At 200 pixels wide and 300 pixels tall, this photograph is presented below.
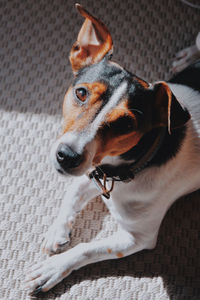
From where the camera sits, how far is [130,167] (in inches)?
62.2

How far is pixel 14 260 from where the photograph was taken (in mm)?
2066

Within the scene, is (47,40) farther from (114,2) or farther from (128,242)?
(128,242)

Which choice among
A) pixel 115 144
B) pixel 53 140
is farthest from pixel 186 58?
pixel 115 144

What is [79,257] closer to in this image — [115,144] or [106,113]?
[115,144]

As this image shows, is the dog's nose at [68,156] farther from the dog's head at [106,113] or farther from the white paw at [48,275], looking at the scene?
the white paw at [48,275]

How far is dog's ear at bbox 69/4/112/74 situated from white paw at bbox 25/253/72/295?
0.99 m

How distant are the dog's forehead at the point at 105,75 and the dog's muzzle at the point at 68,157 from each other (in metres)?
0.28

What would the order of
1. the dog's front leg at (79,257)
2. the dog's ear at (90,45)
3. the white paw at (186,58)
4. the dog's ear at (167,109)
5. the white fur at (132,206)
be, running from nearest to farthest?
1. the dog's ear at (167,109)
2. the dog's ear at (90,45)
3. the white fur at (132,206)
4. the dog's front leg at (79,257)
5. the white paw at (186,58)

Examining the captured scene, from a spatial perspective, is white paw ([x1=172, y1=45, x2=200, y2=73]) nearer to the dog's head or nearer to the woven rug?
the woven rug

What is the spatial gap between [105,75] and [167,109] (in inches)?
10.9

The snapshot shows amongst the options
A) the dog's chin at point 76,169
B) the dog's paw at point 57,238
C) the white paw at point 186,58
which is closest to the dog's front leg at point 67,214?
the dog's paw at point 57,238

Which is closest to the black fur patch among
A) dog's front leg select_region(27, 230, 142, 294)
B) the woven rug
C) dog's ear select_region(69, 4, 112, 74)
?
dog's ear select_region(69, 4, 112, 74)

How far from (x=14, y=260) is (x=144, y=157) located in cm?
102

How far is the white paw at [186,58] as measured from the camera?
239 cm
